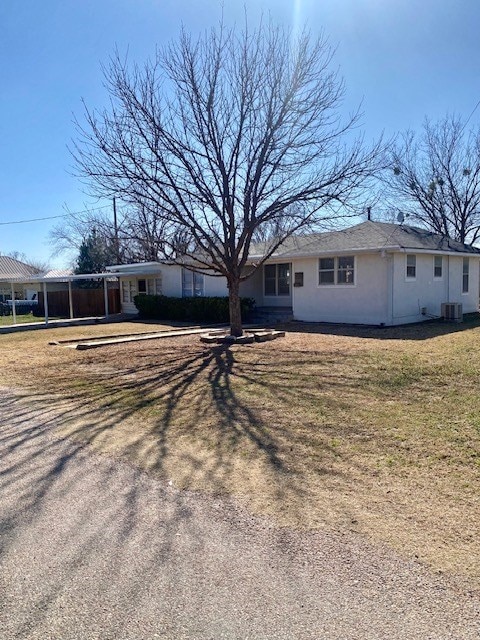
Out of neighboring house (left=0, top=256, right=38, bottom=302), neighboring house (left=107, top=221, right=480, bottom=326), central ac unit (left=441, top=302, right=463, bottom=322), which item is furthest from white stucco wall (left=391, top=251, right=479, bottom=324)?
neighboring house (left=0, top=256, right=38, bottom=302)

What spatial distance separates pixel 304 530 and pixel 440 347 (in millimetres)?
8633

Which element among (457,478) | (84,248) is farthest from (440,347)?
(84,248)

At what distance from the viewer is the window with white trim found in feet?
51.6

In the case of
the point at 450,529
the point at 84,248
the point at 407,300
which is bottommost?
the point at 450,529

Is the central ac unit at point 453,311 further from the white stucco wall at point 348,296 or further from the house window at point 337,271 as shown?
the house window at point 337,271

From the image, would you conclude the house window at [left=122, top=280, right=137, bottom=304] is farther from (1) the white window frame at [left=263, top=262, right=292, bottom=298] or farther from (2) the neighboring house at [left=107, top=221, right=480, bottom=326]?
(1) the white window frame at [left=263, top=262, right=292, bottom=298]

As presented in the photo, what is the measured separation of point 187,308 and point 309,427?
15.6m

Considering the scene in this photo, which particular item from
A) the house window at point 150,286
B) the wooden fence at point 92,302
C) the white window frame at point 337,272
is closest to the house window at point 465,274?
the white window frame at point 337,272

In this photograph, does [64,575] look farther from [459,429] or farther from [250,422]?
[459,429]

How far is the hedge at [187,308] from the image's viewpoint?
62.4ft

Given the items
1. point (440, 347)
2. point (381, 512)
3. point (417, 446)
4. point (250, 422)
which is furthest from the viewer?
point (440, 347)

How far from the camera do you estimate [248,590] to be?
2.61 meters

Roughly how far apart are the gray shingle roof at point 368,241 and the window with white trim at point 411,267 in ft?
1.28

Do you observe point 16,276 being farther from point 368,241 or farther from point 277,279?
point 368,241
